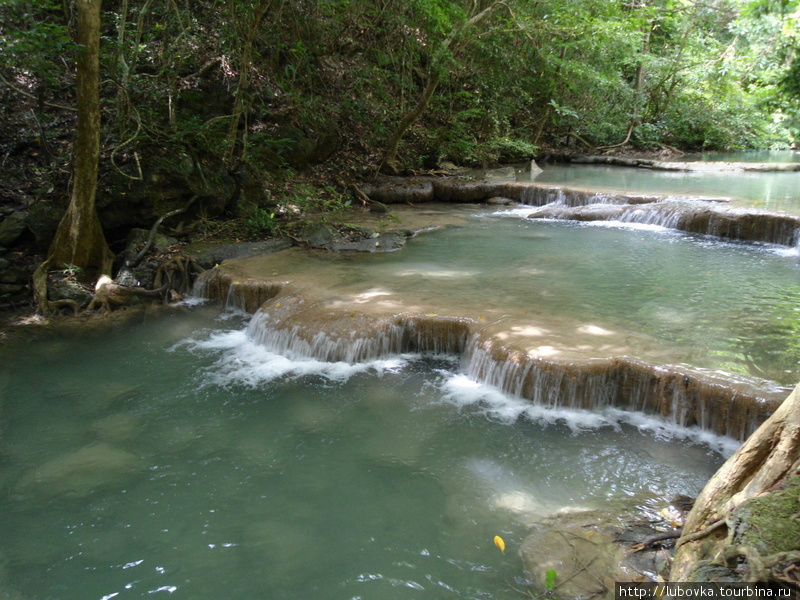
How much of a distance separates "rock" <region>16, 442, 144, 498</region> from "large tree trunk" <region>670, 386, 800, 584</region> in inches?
152

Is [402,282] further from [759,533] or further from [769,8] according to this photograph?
[759,533]

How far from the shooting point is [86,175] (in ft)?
23.9

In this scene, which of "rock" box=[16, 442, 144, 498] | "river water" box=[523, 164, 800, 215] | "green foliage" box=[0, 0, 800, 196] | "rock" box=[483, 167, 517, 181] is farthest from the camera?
"rock" box=[483, 167, 517, 181]

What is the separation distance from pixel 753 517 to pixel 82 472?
14.6 feet

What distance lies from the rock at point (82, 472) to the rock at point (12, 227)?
486 cm

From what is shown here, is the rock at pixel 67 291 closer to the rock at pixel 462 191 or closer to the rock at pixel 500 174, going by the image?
the rock at pixel 462 191

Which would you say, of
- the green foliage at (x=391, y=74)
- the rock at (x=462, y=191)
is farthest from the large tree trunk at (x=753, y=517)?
the rock at (x=462, y=191)

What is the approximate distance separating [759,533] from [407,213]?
34.6ft

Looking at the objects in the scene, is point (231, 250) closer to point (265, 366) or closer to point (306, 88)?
point (265, 366)

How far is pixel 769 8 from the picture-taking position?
165 inches

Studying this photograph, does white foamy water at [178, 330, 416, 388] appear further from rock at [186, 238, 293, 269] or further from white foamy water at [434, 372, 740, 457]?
rock at [186, 238, 293, 269]

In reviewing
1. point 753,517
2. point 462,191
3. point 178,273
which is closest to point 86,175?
point 178,273

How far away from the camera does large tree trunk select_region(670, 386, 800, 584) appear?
2287mm

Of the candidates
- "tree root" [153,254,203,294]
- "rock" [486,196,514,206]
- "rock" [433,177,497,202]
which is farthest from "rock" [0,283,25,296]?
"rock" [486,196,514,206]
